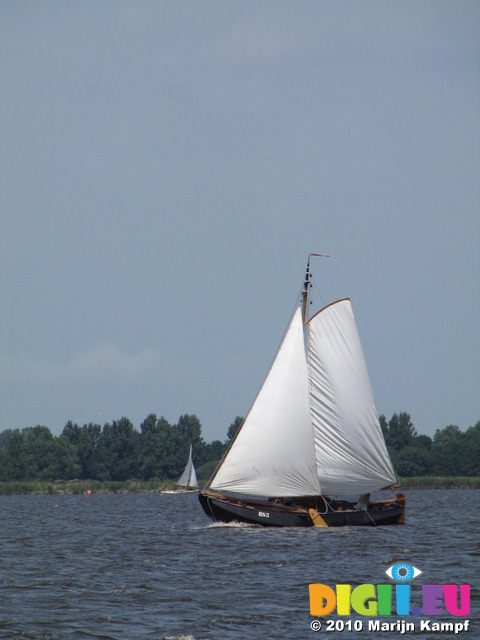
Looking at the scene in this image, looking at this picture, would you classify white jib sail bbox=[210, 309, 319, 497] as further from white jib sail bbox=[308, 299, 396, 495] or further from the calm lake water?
the calm lake water

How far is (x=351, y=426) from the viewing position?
2189 inches

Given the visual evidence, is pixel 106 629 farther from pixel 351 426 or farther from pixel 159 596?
pixel 351 426

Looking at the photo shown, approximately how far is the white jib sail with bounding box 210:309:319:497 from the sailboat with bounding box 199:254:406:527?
6cm

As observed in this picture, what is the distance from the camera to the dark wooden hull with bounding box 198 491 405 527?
53438mm

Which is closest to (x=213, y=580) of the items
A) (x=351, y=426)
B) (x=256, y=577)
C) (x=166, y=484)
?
(x=256, y=577)

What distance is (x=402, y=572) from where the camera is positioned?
36.5 m

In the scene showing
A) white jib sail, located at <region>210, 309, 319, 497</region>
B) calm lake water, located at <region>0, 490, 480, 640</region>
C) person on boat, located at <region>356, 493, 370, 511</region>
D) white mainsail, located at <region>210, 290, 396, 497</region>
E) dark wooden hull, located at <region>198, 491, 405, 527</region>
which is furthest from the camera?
person on boat, located at <region>356, 493, 370, 511</region>

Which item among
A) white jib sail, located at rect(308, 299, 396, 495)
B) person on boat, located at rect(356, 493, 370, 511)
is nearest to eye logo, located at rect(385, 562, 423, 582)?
white jib sail, located at rect(308, 299, 396, 495)

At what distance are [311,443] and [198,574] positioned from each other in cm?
1953

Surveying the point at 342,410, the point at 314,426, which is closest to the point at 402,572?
the point at 314,426

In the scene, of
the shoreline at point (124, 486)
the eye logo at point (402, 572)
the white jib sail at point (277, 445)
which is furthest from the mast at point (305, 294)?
the shoreline at point (124, 486)

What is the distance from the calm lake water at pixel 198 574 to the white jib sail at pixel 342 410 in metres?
3.44

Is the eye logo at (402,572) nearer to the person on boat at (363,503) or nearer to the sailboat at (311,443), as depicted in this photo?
the sailboat at (311,443)

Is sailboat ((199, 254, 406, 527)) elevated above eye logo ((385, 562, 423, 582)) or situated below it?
above
